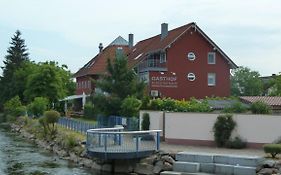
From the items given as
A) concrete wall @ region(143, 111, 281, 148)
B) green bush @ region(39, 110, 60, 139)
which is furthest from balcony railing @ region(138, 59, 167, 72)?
concrete wall @ region(143, 111, 281, 148)

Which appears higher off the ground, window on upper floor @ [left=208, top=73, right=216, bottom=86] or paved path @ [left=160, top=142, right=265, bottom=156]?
window on upper floor @ [left=208, top=73, right=216, bottom=86]

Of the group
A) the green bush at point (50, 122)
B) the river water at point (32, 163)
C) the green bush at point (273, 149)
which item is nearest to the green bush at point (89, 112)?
the green bush at point (50, 122)

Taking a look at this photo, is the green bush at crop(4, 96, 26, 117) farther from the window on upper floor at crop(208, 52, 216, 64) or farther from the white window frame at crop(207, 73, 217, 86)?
the window on upper floor at crop(208, 52, 216, 64)

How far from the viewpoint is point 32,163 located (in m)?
28.4

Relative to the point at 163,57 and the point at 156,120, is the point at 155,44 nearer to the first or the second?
the point at 163,57

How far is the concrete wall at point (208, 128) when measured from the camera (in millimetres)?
26641

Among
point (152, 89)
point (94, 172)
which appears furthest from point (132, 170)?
point (152, 89)

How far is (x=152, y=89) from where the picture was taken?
51906mm

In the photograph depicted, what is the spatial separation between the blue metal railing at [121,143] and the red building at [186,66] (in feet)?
88.7

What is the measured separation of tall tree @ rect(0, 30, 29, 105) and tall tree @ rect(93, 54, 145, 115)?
45.7m

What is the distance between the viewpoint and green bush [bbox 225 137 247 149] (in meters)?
27.1

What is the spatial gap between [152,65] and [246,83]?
155 feet

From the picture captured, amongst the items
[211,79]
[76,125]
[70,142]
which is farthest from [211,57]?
[70,142]

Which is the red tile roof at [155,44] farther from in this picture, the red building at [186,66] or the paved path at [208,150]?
the paved path at [208,150]
